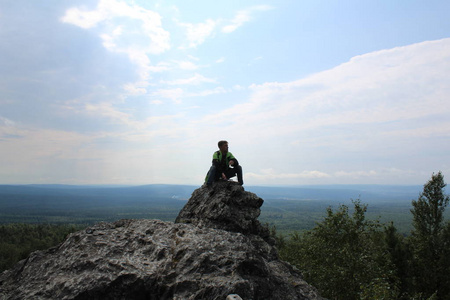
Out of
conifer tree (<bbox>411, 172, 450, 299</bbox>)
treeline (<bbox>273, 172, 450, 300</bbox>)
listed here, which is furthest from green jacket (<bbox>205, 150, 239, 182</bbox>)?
conifer tree (<bbox>411, 172, 450, 299</bbox>)

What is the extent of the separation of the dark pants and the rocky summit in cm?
331

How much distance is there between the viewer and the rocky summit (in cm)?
711

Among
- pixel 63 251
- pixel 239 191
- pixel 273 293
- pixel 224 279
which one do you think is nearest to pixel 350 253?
pixel 239 191

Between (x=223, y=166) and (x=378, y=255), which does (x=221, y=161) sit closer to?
(x=223, y=166)

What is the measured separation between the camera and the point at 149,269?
771 cm

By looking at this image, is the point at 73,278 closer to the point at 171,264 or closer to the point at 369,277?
the point at 171,264

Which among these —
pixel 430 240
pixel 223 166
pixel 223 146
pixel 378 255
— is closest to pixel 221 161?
pixel 223 166

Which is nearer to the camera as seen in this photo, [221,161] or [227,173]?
[221,161]

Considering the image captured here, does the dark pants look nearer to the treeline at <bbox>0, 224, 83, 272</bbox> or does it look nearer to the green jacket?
the green jacket

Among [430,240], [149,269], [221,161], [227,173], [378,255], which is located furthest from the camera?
[430,240]

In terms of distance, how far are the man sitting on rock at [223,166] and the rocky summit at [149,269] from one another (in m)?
3.41

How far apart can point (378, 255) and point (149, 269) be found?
29.6 meters

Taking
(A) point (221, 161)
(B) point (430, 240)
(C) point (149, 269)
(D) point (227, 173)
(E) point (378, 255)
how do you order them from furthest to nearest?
(B) point (430, 240) < (E) point (378, 255) < (D) point (227, 173) < (A) point (221, 161) < (C) point (149, 269)

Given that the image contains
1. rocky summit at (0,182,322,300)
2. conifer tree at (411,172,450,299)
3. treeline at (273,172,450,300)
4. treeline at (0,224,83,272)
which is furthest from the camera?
treeline at (0,224,83,272)
